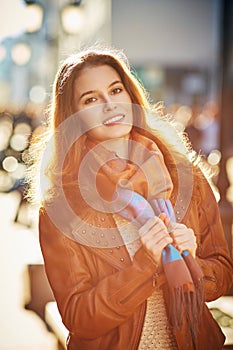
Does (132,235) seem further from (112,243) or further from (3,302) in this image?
(3,302)

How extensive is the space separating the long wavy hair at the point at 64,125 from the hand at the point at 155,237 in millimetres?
217

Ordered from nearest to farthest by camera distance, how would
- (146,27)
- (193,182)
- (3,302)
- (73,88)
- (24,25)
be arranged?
(73,88) → (193,182) → (24,25) → (3,302) → (146,27)

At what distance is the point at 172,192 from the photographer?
1.53 metres

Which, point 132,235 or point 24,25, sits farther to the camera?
point 24,25

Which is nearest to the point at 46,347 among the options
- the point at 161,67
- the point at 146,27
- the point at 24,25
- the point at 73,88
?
the point at 24,25

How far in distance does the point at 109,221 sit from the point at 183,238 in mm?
188

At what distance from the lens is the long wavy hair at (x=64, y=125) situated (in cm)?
145

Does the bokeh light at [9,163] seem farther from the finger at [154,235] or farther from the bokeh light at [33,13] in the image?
the finger at [154,235]

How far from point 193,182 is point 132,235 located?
9.5 inches

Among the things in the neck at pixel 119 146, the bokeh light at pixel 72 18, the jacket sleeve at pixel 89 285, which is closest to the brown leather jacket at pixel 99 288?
the jacket sleeve at pixel 89 285

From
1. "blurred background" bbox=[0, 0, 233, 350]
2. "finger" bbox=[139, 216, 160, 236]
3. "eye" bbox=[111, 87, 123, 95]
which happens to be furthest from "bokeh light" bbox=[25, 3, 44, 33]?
"finger" bbox=[139, 216, 160, 236]

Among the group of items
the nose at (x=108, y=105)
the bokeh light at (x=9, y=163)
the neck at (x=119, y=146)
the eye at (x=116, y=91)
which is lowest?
the bokeh light at (x=9, y=163)

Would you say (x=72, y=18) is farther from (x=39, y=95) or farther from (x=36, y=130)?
(x=39, y=95)

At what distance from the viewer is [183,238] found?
146 cm
